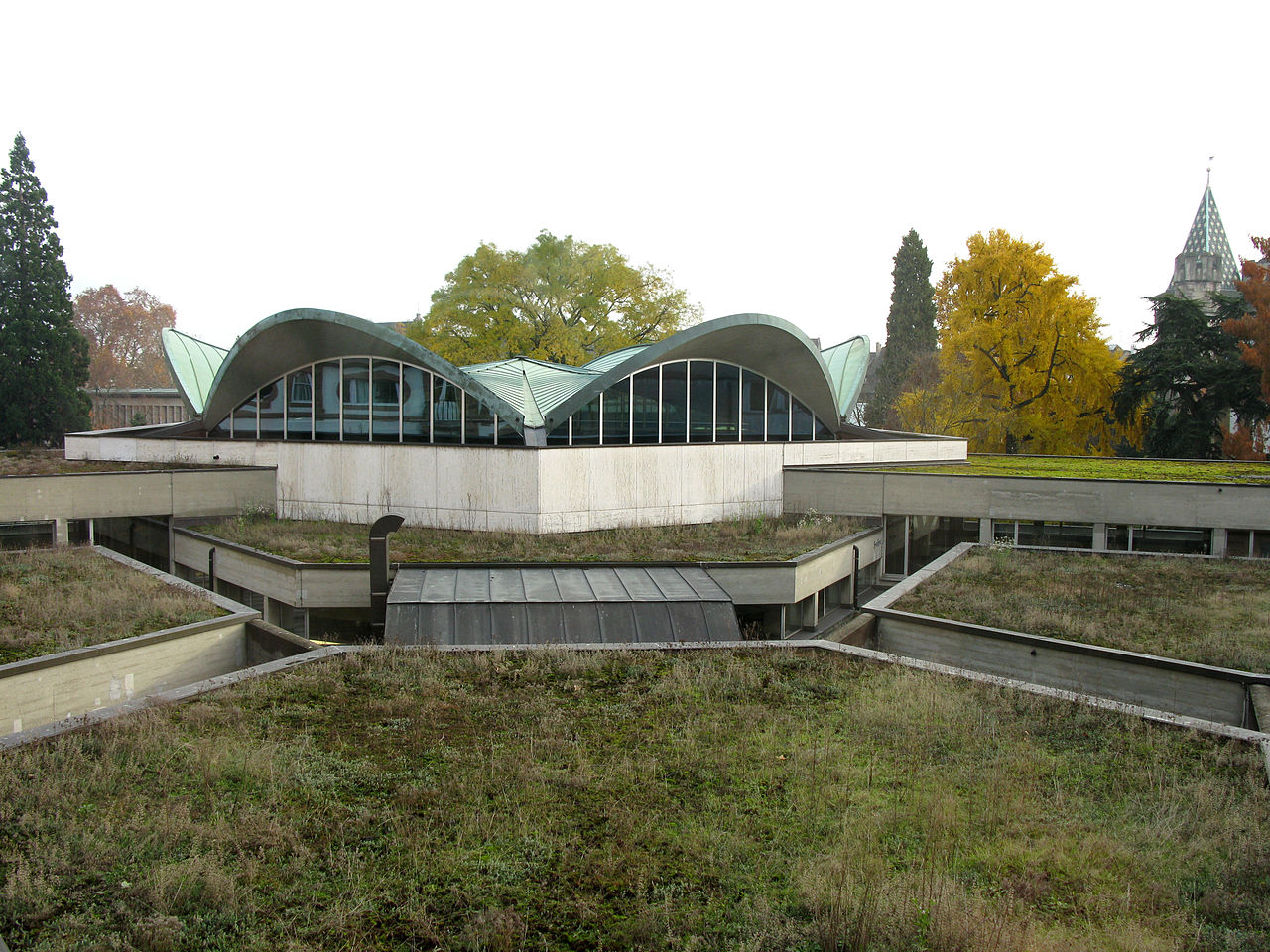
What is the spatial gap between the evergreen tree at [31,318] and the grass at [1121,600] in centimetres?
3708

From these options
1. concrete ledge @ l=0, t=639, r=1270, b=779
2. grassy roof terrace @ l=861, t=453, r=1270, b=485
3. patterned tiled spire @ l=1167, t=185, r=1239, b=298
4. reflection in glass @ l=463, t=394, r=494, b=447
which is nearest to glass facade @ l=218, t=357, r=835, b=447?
reflection in glass @ l=463, t=394, r=494, b=447

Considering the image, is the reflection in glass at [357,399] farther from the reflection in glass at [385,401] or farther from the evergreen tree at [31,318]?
the evergreen tree at [31,318]

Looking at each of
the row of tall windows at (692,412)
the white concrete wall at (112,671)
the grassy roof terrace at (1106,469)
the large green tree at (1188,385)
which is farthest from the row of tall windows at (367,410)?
the large green tree at (1188,385)

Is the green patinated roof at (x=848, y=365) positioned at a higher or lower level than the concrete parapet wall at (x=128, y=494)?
higher

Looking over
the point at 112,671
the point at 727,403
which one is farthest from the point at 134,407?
the point at 112,671

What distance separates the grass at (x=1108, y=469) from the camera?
2169 centimetres

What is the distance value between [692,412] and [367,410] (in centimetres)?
888

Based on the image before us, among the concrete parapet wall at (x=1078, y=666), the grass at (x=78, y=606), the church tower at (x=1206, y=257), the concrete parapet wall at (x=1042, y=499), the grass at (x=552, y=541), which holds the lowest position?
the concrete parapet wall at (x=1078, y=666)

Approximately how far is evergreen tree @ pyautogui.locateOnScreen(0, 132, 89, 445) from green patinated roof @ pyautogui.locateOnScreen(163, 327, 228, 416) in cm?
909

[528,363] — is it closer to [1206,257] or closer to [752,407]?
[752,407]

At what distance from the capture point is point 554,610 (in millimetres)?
14516

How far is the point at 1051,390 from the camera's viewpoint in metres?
33.9

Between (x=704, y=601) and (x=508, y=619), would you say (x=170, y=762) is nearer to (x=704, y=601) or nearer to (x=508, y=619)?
(x=508, y=619)

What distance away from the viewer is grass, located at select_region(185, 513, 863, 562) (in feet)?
58.8
